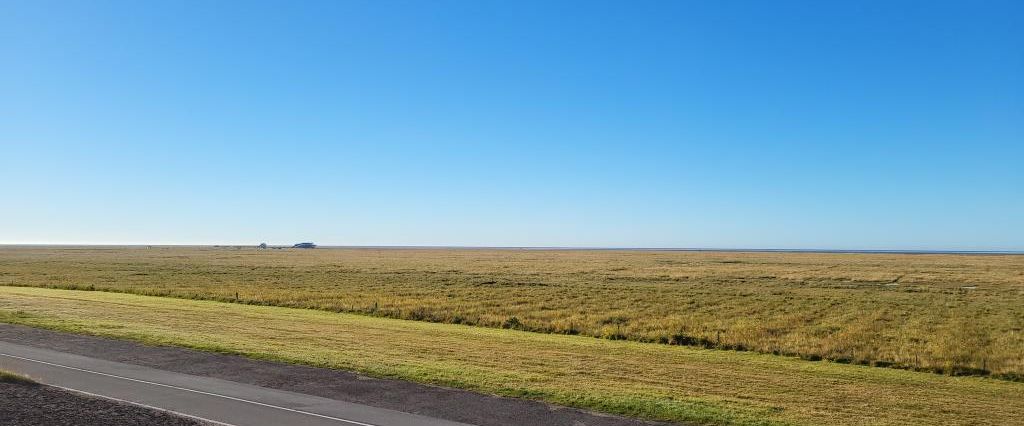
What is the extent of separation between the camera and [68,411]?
11289 mm

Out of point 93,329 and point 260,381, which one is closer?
point 260,381

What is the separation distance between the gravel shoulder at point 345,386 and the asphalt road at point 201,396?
0.44 meters

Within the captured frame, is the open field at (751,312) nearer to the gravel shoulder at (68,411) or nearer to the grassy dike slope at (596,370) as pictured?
the grassy dike slope at (596,370)

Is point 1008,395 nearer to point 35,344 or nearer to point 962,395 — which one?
point 962,395

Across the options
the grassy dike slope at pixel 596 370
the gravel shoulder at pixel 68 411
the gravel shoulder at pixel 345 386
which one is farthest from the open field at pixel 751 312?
the gravel shoulder at pixel 68 411

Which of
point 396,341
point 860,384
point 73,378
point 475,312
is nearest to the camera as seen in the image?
point 73,378

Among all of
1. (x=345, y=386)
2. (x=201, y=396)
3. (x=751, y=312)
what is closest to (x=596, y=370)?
(x=345, y=386)

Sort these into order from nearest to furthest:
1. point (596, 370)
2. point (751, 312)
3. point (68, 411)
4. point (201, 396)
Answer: point (68, 411) → point (201, 396) → point (596, 370) → point (751, 312)

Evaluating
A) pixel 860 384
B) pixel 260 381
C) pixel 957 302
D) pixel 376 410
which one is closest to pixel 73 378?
pixel 260 381

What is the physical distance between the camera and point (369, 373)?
15.3 metres

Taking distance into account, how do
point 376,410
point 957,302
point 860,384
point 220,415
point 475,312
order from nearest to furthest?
point 220,415 → point 376,410 → point 860,384 → point 475,312 → point 957,302

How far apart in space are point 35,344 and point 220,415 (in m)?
10.5

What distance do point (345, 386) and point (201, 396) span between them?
103 inches

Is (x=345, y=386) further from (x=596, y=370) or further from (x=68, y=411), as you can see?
(x=596, y=370)
